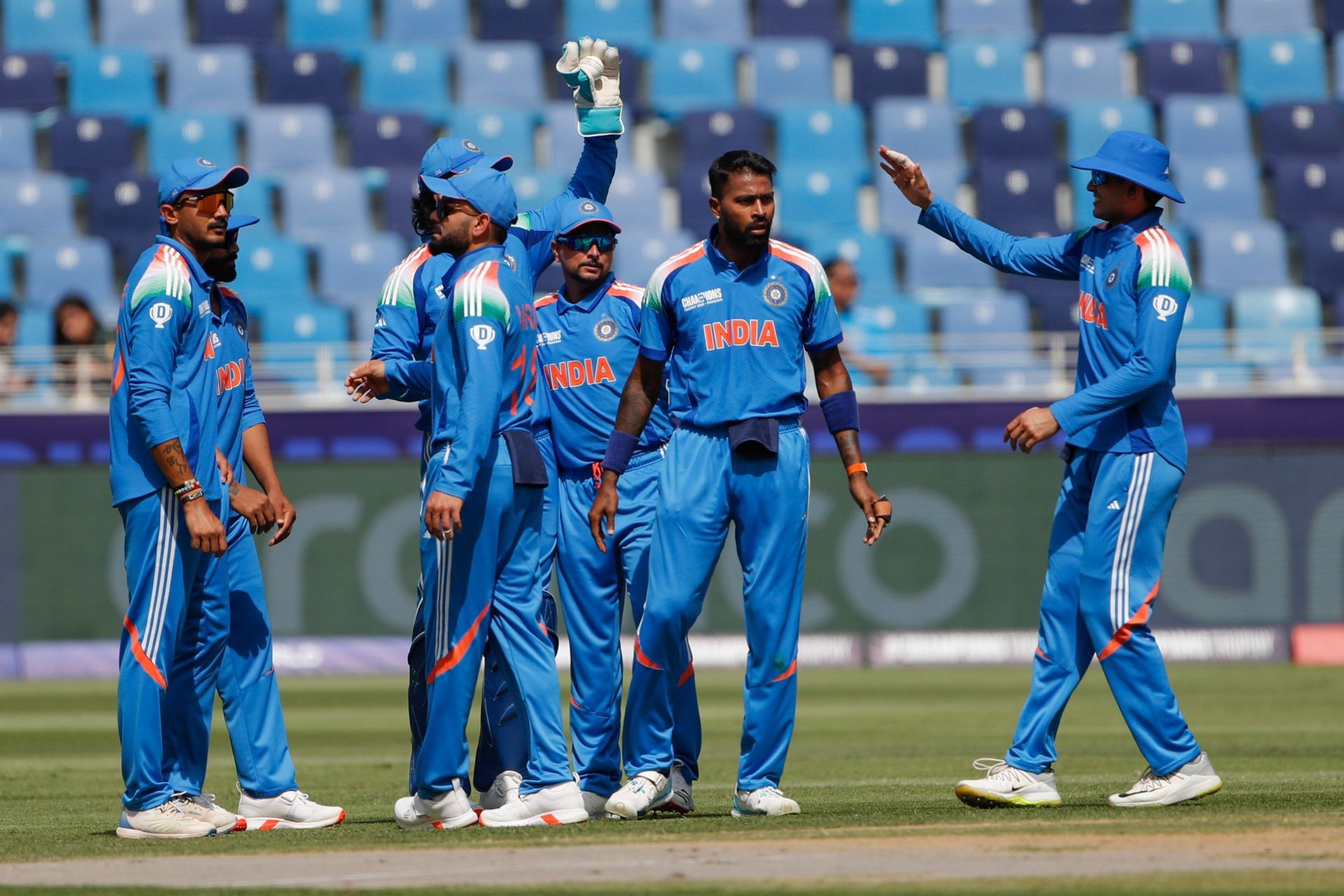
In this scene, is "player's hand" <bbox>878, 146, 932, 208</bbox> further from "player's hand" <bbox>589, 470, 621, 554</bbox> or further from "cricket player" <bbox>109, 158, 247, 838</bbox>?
"cricket player" <bbox>109, 158, 247, 838</bbox>

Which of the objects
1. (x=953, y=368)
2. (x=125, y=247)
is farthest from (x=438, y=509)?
(x=125, y=247)

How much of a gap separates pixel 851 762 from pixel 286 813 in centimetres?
394

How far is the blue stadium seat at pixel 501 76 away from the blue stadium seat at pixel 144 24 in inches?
145

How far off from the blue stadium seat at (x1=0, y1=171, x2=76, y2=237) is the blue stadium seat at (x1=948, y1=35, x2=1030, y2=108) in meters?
10.6

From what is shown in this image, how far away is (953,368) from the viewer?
1788 centimetres

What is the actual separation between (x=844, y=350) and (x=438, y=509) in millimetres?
11425

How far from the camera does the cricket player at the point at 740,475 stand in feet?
23.7

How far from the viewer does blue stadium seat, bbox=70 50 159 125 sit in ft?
74.9

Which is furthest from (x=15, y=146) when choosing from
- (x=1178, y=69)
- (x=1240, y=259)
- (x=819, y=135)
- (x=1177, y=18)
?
(x=1177, y=18)

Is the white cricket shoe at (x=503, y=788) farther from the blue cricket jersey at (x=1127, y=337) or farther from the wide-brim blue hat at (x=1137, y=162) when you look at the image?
the wide-brim blue hat at (x=1137, y=162)

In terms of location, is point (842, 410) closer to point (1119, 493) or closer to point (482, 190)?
point (1119, 493)

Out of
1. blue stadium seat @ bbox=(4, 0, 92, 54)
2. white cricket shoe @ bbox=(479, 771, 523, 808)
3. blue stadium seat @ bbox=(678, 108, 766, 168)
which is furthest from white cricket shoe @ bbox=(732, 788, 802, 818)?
blue stadium seat @ bbox=(4, 0, 92, 54)

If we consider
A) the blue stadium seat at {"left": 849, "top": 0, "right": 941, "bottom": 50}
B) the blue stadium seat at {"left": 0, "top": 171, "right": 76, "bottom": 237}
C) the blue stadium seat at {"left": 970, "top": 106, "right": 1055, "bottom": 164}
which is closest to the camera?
the blue stadium seat at {"left": 0, "top": 171, "right": 76, "bottom": 237}

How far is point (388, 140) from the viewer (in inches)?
880
